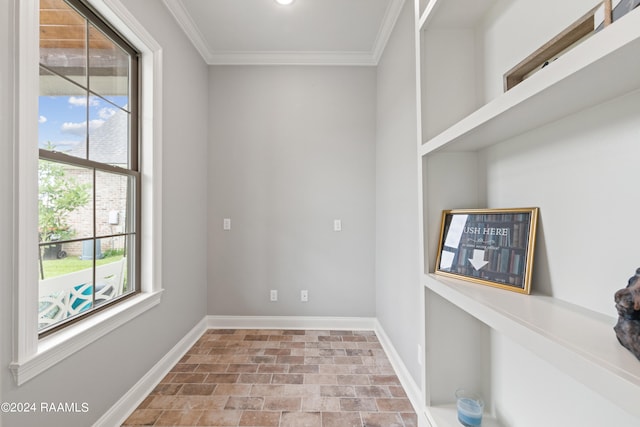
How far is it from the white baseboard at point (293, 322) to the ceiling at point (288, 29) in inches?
106

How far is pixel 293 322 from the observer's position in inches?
114

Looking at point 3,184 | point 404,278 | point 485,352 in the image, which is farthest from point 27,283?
point 404,278

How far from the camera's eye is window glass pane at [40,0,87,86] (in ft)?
4.28

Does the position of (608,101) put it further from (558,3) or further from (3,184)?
(3,184)

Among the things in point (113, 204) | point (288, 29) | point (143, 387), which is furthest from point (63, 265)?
point (288, 29)

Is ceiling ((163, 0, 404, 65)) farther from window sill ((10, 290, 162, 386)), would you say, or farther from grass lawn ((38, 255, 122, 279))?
window sill ((10, 290, 162, 386))

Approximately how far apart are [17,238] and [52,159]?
44 cm

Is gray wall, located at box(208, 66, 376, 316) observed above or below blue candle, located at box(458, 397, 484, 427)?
above

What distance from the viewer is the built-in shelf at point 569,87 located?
39cm

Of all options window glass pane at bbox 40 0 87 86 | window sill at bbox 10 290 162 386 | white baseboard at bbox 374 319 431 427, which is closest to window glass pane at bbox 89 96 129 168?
window glass pane at bbox 40 0 87 86

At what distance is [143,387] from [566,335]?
228 cm

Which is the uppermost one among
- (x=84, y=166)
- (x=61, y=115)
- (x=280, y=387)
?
(x=61, y=115)

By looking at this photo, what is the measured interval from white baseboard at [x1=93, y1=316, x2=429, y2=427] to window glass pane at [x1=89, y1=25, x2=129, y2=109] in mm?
1852

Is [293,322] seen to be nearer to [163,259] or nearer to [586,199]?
[163,259]
